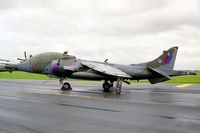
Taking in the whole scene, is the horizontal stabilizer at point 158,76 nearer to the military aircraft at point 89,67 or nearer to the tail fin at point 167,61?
the military aircraft at point 89,67

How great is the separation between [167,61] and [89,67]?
8.43 m

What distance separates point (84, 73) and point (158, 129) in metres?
11.9

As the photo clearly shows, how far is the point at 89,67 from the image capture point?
17109 millimetres

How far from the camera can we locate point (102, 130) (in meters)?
5.55

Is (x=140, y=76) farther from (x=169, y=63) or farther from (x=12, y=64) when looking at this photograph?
(x=12, y=64)

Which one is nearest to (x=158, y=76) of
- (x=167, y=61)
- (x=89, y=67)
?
(x=167, y=61)

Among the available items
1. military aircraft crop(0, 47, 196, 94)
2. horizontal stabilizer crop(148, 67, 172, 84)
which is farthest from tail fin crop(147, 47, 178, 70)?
horizontal stabilizer crop(148, 67, 172, 84)

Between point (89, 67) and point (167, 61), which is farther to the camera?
point (167, 61)

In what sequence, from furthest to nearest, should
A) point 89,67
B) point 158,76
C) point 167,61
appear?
point 167,61
point 158,76
point 89,67

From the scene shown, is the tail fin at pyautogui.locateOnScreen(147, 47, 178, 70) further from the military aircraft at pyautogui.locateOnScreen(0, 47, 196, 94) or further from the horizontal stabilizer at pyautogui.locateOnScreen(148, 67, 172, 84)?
the horizontal stabilizer at pyautogui.locateOnScreen(148, 67, 172, 84)

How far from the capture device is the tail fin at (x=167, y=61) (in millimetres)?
19828

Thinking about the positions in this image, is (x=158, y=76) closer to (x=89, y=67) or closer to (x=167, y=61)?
(x=167, y=61)

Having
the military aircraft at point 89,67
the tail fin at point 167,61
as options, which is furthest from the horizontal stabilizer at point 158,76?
the tail fin at point 167,61

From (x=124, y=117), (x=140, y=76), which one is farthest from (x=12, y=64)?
(x=124, y=117)
